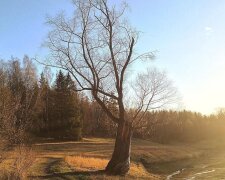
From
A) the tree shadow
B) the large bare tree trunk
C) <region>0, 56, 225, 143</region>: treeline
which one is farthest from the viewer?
<region>0, 56, 225, 143</region>: treeline

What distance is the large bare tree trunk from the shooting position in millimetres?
29422

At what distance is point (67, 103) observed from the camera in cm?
6769

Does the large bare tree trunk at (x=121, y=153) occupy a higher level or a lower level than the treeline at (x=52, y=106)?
lower

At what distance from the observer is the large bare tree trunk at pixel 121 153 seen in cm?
2942

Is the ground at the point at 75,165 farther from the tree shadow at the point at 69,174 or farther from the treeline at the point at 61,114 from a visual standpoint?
the treeline at the point at 61,114

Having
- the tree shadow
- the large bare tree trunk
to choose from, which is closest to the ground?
the tree shadow

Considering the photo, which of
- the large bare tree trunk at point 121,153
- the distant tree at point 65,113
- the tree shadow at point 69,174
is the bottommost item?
the tree shadow at point 69,174

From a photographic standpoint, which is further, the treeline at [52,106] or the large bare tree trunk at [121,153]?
the treeline at [52,106]

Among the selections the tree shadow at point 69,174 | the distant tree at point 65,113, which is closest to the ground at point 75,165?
the tree shadow at point 69,174

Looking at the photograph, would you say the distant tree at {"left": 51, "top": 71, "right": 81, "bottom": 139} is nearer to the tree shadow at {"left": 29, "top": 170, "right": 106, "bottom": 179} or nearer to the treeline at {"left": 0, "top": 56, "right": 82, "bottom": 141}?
the treeline at {"left": 0, "top": 56, "right": 82, "bottom": 141}

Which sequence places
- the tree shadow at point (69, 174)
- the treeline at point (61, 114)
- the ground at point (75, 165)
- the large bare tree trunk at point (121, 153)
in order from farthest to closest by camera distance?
the treeline at point (61, 114), the large bare tree trunk at point (121, 153), the tree shadow at point (69, 174), the ground at point (75, 165)

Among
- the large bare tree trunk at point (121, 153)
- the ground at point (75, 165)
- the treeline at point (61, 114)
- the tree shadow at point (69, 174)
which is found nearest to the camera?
the ground at point (75, 165)

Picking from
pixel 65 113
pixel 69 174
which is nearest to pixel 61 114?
pixel 65 113

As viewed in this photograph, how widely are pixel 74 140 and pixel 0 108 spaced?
1778 inches
